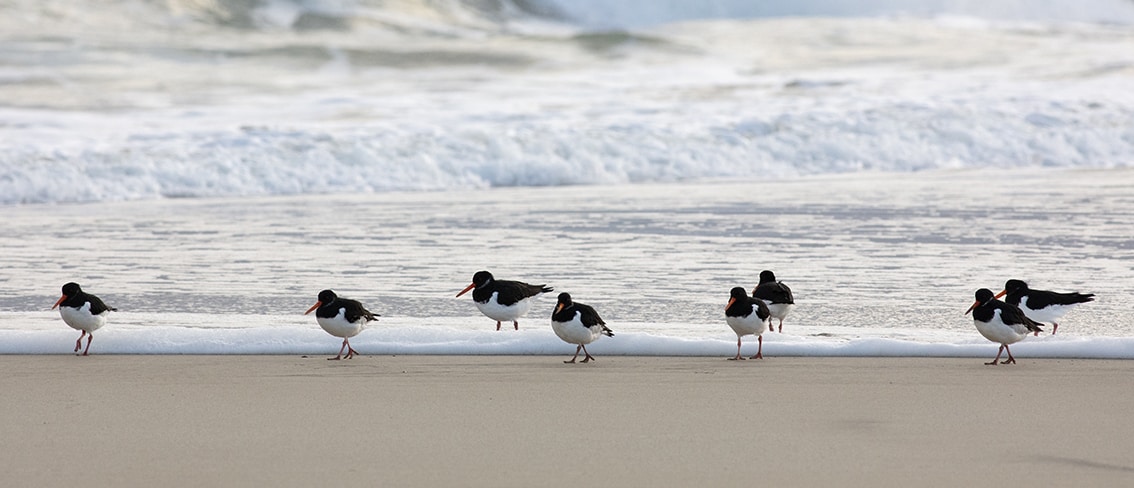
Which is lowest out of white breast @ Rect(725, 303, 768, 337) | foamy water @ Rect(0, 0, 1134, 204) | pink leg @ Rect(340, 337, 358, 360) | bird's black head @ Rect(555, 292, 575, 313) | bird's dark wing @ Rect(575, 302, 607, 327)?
pink leg @ Rect(340, 337, 358, 360)

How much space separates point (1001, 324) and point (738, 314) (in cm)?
114

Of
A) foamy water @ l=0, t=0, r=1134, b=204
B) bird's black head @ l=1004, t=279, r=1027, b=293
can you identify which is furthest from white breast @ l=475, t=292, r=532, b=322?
foamy water @ l=0, t=0, r=1134, b=204

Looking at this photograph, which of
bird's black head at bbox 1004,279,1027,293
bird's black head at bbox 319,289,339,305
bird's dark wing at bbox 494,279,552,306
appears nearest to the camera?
bird's black head at bbox 319,289,339,305

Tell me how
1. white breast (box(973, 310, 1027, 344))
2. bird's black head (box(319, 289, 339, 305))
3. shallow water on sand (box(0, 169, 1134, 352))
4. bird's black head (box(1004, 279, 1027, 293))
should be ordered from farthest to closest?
shallow water on sand (box(0, 169, 1134, 352)) < bird's black head (box(1004, 279, 1027, 293)) < bird's black head (box(319, 289, 339, 305)) < white breast (box(973, 310, 1027, 344))

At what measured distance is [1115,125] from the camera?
2053 cm

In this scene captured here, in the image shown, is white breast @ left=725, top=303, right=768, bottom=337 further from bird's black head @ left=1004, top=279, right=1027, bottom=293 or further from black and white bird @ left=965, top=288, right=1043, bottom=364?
bird's black head @ left=1004, top=279, right=1027, bottom=293

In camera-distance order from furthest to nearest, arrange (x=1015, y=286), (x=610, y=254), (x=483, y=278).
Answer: (x=610, y=254), (x=483, y=278), (x=1015, y=286)

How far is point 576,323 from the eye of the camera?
593 centimetres

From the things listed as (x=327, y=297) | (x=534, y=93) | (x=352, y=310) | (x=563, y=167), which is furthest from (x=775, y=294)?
(x=534, y=93)

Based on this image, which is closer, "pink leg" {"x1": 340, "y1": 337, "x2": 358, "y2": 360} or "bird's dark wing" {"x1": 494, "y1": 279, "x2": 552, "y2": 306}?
"pink leg" {"x1": 340, "y1": 337, "x2": 358, "y2": 360}

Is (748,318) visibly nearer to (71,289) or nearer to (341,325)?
(341,325)

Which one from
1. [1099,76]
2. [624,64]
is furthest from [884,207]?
[624,64]

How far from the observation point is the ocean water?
24.3ft

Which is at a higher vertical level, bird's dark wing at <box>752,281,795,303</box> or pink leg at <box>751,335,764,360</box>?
bird's dark wing at <box>752,281,795,303</box>
